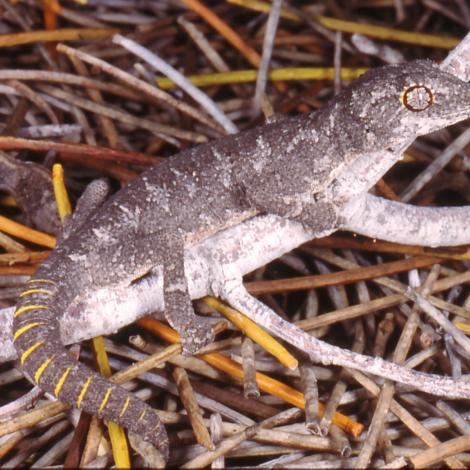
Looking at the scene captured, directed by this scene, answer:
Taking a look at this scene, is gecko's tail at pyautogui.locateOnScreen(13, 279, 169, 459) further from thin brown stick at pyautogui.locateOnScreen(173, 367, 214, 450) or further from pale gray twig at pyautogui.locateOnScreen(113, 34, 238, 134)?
pale gray twig at pyautogui.locateOnScreen(113, 34, 238, 134)

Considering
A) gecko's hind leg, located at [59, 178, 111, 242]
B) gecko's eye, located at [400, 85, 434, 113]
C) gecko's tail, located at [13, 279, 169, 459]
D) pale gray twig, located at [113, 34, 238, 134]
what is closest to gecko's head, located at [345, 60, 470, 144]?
gecko's eye, located at [400, 85, 434, 113]

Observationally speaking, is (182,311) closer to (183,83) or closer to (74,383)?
(74,383)

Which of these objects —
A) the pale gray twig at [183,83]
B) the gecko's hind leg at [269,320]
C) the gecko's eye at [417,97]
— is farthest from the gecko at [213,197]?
the pale gray twig at [183,83]

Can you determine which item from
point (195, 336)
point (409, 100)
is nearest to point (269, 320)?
point (195, 336)

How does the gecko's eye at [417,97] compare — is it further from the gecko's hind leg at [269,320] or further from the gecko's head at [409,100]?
the gecko's hind leg at [269,320]

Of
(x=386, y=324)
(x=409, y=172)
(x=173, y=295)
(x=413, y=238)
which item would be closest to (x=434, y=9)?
(x=409, y=172)

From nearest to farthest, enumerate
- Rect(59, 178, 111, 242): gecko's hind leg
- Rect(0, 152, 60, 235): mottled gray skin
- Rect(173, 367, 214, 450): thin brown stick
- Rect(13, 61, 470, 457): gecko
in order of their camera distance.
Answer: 1. Rect(173, 367, 214, 450): thin brown stick
2. Rect(13, 61, 470, 457): gecko
3. Rect(59, 178, 111, 242): gecko's hind leg
4. Rect(0, 152, 60, 235): mottled gray skin
